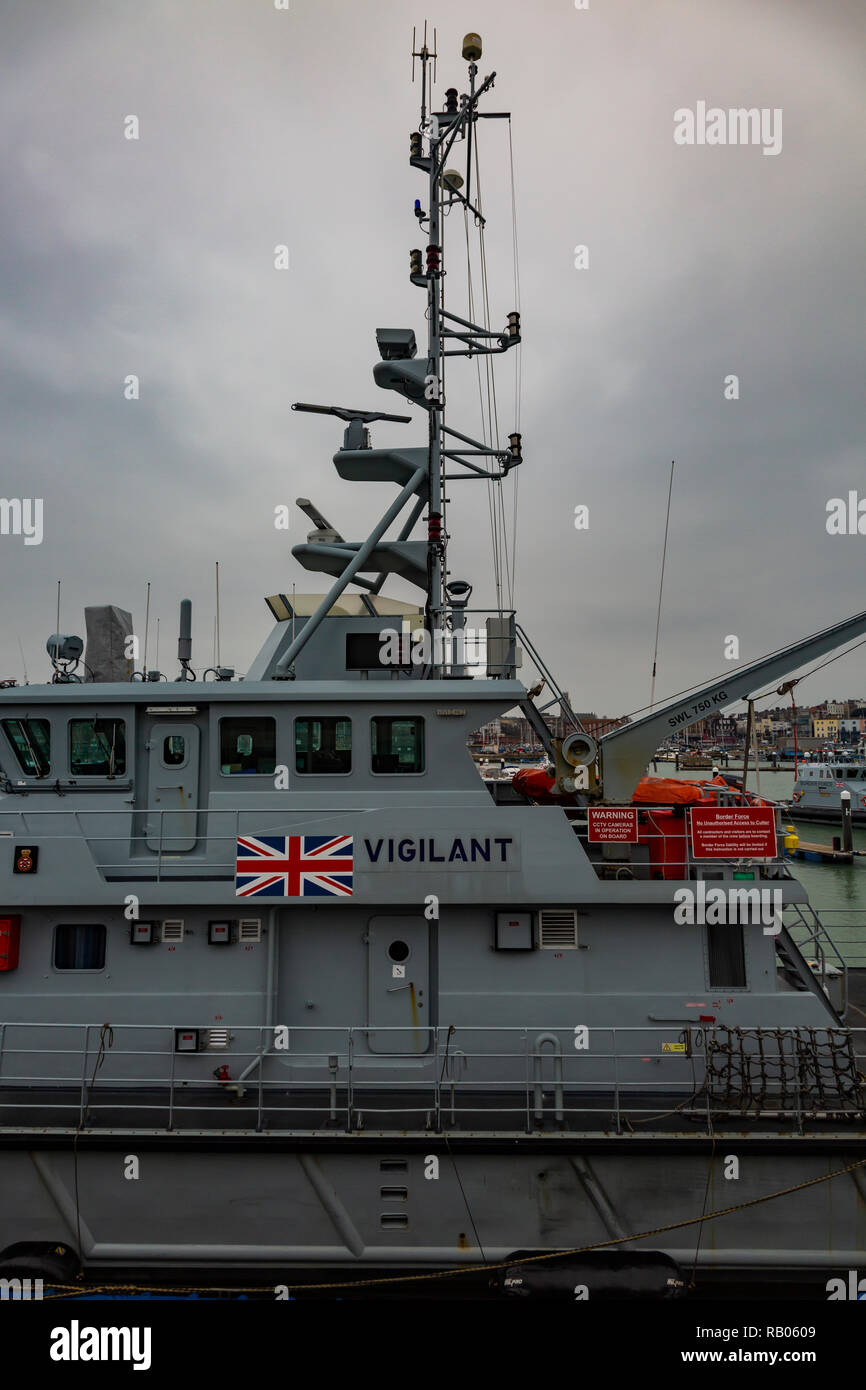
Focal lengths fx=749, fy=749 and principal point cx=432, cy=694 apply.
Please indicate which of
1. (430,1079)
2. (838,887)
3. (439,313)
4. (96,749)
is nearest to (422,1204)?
(430,1079)

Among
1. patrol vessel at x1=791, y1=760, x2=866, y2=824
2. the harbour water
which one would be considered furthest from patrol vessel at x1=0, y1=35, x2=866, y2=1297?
patrol vessel at x1=791, y1=760, x2=866, y2=824

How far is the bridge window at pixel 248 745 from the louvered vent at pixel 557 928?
3.18m

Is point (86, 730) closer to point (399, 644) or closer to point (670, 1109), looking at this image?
point (399, 644)

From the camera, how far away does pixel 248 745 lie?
25.7ft

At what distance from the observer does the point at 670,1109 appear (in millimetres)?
6777

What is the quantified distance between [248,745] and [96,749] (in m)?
1.62

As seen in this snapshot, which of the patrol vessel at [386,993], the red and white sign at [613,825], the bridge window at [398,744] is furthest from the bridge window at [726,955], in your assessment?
the bridge window at [398,744]

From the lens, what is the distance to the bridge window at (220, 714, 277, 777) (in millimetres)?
7820

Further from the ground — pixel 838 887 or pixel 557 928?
pixel 557 928

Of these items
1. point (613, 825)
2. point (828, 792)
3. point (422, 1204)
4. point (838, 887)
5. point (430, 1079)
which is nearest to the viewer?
point (422, 1204)

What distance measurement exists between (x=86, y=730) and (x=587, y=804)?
5423 millimetres

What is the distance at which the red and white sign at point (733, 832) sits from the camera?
7.17 meters

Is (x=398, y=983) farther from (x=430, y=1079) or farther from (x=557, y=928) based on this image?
(x=557, y=928)
